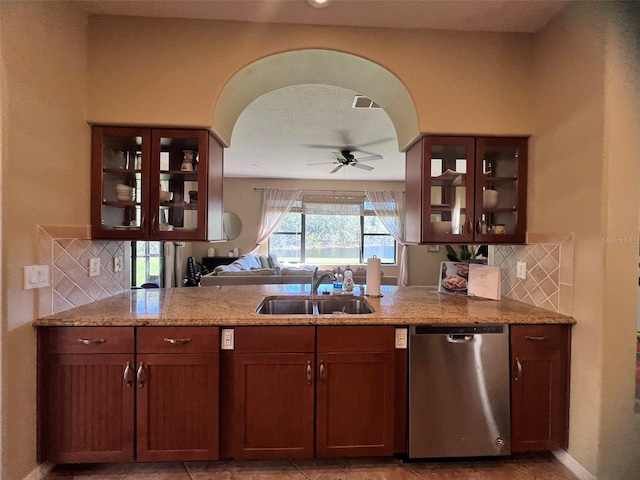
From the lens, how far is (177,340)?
64.2 inches

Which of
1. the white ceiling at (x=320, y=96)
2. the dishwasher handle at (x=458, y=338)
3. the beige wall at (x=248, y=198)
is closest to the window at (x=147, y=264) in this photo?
the beige wall at (x=248, y=198)

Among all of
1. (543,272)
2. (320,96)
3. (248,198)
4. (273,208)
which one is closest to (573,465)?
(543,272)

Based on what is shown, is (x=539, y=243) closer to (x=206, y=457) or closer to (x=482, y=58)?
(x=482, y=58)

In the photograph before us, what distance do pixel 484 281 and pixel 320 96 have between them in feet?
7.09

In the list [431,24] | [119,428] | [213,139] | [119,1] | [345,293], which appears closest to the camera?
[119,428]

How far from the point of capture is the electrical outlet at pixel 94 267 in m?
1.94

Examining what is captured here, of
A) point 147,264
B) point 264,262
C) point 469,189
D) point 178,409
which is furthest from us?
point 264,262

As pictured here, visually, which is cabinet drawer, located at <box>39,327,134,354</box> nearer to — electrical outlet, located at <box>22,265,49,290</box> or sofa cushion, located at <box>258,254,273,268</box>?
electrical outlet, located at <box>22,265,49,290</box>

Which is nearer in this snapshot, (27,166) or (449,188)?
(27,166)

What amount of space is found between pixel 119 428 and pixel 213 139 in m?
1.77

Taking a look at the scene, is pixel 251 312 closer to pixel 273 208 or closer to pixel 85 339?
pixel 85 339

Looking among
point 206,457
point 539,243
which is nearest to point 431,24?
point 539,243

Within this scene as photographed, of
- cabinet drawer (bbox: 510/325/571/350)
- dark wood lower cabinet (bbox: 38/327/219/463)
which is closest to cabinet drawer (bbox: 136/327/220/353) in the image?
dark wood lower cabinet (bbox: 38/327/219/463)

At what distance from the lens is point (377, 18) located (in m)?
1.90
